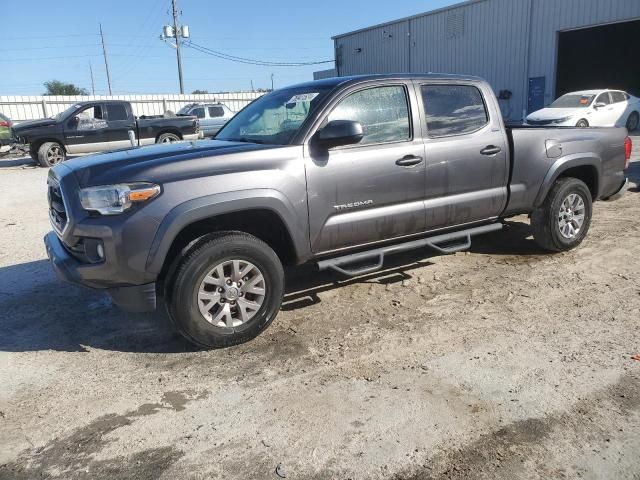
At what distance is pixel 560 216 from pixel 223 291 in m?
3.78

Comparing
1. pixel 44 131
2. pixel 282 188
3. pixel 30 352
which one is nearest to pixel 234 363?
pixel 282 188

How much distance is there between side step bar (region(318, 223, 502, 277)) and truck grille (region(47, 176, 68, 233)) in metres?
1.92

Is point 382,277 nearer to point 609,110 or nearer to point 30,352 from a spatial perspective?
point 30,352

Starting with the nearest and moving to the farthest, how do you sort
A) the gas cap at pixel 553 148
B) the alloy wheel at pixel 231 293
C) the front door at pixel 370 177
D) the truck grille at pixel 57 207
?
the alloy wheel at pixel 231 293, the truck grille at pixel 57 207, the front door at pixel 370 177, the gas cap at pixel 553 148

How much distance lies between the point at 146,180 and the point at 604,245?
5073mm

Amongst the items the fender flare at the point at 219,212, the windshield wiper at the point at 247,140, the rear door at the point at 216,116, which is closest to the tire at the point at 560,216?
the fender flare at the point at 219,212

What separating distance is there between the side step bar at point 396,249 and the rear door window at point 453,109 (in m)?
0.93

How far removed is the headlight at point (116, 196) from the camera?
11.1ft

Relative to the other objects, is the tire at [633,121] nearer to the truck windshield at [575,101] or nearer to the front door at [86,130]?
the truck windshield at [575,101]

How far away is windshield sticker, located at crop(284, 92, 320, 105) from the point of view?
4.38 m

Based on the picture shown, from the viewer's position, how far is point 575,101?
17219 millimetres

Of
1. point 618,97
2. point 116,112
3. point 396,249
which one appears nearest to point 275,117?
point 396,249

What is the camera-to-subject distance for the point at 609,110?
17.4 meters

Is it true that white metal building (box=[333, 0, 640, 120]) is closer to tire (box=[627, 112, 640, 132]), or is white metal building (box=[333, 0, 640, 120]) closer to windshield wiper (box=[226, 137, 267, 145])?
tire (box=[627, 112, 640, 132])
